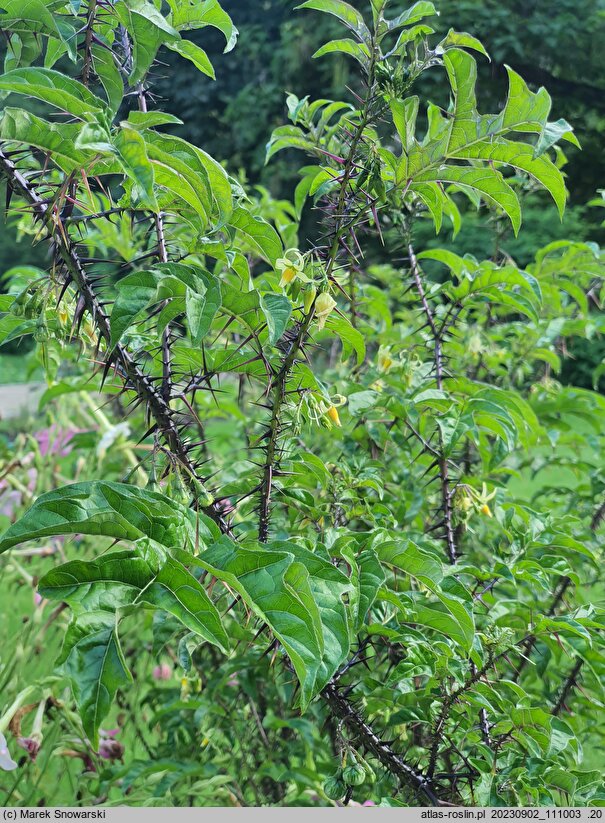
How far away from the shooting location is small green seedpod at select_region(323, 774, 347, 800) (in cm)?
97

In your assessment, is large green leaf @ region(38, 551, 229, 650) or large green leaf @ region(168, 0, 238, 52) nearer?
large green leaf @ region(38, 551, 229, 650)

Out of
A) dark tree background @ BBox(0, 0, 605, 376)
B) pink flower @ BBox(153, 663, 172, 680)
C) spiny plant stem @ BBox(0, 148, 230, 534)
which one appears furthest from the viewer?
dark tree background @ BBox(0, 0, 605, 376)

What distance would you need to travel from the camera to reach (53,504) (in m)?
0.70

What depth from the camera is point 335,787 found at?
3.19 ft

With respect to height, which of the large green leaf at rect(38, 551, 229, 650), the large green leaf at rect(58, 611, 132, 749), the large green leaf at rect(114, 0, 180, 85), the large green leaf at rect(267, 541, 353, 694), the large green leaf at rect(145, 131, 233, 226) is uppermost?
the large green leaf at rect(114, 0, 180, 85)

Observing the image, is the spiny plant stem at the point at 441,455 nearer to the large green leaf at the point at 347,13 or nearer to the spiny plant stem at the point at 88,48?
the large green leaf at the point at 347,13

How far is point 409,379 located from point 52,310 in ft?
2.37

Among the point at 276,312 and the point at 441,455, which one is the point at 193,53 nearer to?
the point at 276,312

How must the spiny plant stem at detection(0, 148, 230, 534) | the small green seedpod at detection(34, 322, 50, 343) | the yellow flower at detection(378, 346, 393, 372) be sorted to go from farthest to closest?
the yellow flower at detection(378, 346, 393, 372) → the small green seedpod at detection(34, 322, 50, 343) → the spiny plant stem at detection(0, 148, 230, 534)

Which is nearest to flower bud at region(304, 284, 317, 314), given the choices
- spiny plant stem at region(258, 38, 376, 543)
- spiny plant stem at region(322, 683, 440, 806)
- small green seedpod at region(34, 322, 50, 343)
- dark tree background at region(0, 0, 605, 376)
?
spiny plant stem at region(258, 38, 376, 543)

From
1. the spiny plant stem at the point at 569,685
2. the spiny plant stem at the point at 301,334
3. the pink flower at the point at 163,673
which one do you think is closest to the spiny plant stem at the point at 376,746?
the spiny plant stem at the point at 301,334

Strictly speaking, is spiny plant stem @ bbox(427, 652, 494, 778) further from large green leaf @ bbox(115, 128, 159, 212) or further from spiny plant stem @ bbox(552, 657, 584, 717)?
large green leaf @ bbox(115, 128, 159, 212)

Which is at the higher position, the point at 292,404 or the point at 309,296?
the point at 309,296

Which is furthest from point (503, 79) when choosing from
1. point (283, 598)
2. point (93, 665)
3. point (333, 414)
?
point (93, 665)
